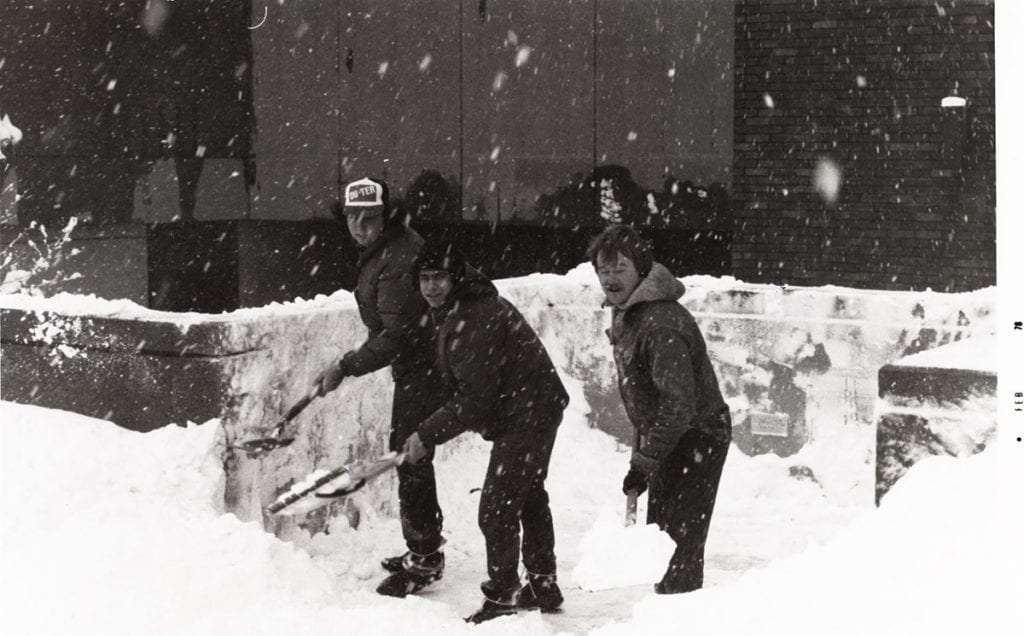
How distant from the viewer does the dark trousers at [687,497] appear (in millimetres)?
5621

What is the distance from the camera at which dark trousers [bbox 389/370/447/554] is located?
6773mm

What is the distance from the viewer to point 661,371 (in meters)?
5.37

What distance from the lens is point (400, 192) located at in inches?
486

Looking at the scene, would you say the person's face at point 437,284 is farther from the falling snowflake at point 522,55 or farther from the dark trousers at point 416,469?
the falling snowflake at point 522,55

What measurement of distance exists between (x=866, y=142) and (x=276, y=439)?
6.75 meters

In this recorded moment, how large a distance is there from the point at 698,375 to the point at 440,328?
1.21 m

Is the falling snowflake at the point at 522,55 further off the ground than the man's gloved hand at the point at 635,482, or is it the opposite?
the falling snowflake at the point at 522,55

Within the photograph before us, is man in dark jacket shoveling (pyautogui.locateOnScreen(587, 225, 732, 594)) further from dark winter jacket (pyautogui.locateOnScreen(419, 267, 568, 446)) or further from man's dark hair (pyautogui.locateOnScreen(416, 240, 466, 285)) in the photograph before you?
man's dark hair (pyautogui.locateOnScreen(416, 240, 466, 285))

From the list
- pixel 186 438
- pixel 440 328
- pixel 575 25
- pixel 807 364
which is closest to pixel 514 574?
pixel 440 328

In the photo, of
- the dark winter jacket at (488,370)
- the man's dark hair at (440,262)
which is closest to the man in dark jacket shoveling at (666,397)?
the dark winter jacket at (488,370)

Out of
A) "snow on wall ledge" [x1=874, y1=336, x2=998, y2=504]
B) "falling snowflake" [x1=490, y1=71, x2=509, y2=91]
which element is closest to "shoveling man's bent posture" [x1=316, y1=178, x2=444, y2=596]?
"snow on wall ledge" [x1=874, y1=336, x2=998, y2=504]

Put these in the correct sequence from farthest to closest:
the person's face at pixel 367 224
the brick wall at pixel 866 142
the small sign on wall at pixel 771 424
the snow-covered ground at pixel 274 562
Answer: the brick wall at pixel 866 142
the small sign on wall at pixel 771 424
the person's face at pixel 367 224
the snow-covered ground at pixel 274 562

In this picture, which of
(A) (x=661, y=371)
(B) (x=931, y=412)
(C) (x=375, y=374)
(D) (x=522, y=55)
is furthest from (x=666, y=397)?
(D) (x=522, y=55)

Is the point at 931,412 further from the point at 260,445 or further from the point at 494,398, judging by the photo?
the point at 260,445
